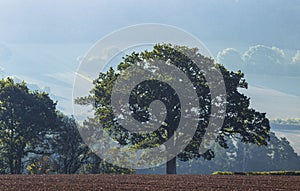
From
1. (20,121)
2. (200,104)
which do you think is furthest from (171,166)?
(20,121)

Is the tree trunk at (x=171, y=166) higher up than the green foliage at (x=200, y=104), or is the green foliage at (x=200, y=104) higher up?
the green foliage at (x=200, y=104)

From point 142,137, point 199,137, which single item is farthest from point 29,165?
point 199,137

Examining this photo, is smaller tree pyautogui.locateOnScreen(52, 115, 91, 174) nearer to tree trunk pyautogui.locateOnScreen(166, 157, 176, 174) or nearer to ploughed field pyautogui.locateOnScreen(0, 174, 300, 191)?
tree trunk pyautogui.locateOnScreen(166, 157, 176, 174)

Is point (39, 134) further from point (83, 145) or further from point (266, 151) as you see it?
point (266, 151)

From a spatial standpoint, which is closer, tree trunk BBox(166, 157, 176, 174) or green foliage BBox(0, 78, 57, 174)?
tree trunk BBox(166, 157, 176, 174)

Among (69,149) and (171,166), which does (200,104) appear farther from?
(69,149)

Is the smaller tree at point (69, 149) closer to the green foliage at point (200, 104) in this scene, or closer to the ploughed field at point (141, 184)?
the green foliage at point (200, 104)

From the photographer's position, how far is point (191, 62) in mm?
59656

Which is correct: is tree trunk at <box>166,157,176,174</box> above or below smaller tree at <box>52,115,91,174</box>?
below

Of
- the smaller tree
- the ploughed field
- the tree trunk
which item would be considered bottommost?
the ploughed field

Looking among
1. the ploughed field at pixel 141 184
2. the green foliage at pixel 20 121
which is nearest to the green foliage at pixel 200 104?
the green foliage at pixel 20 121

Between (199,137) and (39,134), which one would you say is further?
(39,134)

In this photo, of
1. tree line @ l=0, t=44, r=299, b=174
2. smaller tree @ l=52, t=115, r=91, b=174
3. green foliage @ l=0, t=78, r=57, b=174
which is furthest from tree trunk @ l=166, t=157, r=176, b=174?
smaller tree @ l=52, t=115, r=91, b=174

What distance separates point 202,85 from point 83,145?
27945 mm
